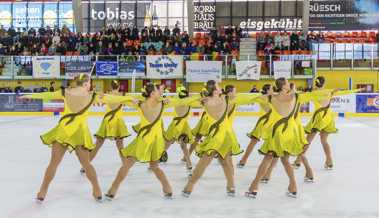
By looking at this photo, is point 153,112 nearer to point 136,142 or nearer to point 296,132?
point 136,142

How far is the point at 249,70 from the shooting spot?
2325cm

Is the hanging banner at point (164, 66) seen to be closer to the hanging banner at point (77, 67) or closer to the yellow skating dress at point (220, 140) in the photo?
the hanging banner at point (77, 67)

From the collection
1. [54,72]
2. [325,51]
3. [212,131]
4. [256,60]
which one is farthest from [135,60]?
[212,131]

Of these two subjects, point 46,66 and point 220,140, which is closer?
point 220,140

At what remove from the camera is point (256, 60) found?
23734 millimetres

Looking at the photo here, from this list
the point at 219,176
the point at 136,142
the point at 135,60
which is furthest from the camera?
the point at 135,60

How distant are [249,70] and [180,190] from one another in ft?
55.0

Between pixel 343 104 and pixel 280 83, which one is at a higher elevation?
pixel 280 83

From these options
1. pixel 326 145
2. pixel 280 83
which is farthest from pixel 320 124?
pixel 280 83

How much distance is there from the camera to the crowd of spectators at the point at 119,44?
2409 cm

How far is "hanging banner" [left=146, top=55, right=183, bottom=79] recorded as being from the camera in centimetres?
2322

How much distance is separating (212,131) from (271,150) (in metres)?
0.70

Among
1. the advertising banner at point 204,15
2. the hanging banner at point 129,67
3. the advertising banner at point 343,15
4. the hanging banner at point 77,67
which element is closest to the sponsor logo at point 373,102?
the hanging banner at point 129,67

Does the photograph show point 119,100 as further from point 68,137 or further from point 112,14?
point 112,14
